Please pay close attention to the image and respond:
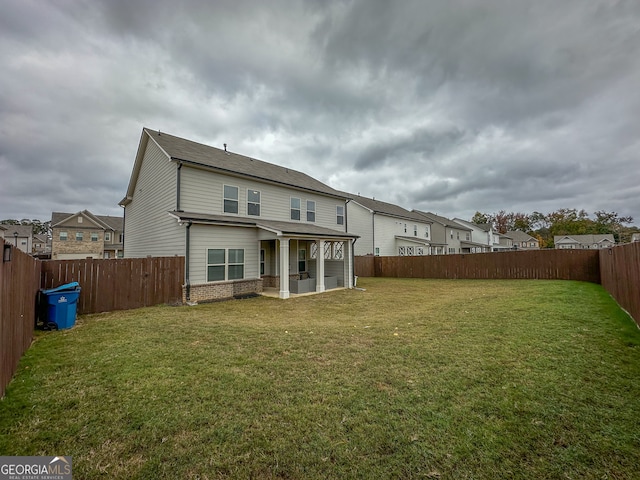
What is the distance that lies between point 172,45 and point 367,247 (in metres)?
20.5

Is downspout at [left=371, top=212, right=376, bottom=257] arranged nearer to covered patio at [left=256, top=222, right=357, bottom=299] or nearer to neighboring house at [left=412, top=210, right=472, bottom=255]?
covered patio at [left=256, top=222, right=357, bottom=299]

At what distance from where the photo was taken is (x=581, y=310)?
7469mm

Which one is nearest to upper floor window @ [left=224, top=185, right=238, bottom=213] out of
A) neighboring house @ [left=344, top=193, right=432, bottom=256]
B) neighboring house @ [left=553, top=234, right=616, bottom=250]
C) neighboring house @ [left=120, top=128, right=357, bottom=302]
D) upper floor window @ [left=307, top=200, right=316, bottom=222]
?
neighboring house @ [left=120, top=128, right=357, bottom=302]

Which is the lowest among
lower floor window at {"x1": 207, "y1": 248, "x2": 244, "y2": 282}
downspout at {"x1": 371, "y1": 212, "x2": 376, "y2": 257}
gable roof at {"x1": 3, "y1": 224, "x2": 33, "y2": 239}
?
lower floor window at {"x1": 207, "y1": 248, "x2": 244, "y2": 282}

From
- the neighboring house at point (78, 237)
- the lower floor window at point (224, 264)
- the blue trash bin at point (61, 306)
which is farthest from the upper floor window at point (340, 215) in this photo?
the neighboring house at point (78, 237)

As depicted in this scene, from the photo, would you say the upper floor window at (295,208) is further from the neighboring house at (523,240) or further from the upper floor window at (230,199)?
the neighboring house at (523,240)

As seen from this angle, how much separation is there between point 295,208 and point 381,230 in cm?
1394

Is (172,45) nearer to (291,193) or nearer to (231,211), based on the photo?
(231,211)

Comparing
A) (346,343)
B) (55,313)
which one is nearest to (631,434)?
(346,343)

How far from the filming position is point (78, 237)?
36.6 metres

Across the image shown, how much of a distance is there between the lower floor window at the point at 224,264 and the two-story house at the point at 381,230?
13.9 meters

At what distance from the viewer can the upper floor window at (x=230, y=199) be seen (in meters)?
12.9

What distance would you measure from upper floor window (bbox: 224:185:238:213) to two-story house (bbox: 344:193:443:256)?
12.7 meters

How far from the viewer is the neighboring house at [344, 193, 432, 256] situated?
26.1 metres
